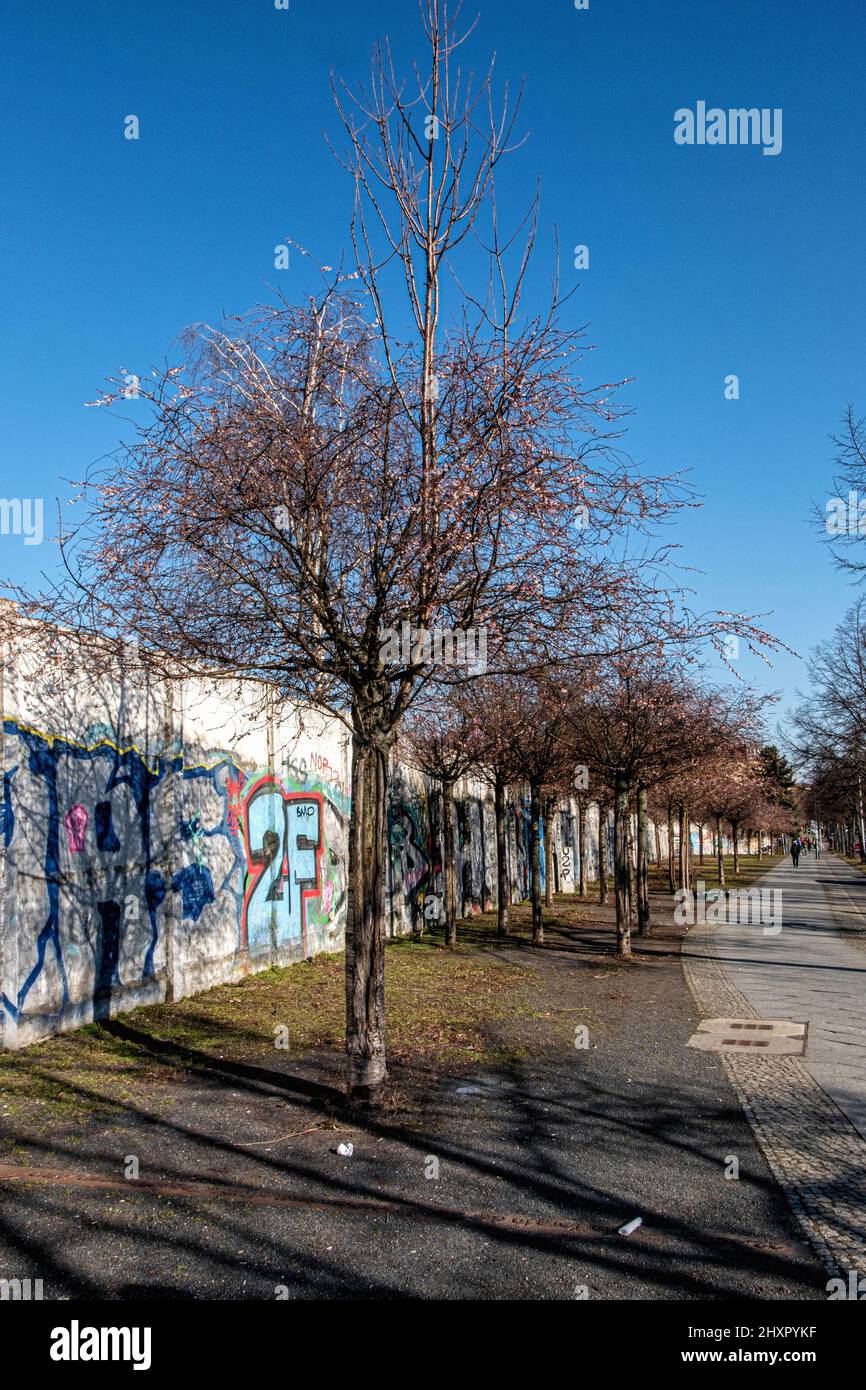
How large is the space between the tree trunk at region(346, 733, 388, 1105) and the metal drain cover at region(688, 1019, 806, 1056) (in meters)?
3.78

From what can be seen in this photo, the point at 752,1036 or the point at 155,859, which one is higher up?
the point at 155,859

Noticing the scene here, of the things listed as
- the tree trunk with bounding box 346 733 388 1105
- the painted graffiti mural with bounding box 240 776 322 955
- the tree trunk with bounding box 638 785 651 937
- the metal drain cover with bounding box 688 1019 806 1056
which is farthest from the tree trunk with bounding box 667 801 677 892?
the tree trunk with bounding box 346 733 388 1105

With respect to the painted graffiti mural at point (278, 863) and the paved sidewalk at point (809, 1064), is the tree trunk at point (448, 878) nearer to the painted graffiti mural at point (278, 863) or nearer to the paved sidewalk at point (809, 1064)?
the painted graffiti mural at point (278, 863)

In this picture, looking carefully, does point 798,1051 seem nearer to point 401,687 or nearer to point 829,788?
point 401,687

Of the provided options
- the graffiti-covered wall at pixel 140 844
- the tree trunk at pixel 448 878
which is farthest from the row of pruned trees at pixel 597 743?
the graffiti-covered wall at pixel 140 844

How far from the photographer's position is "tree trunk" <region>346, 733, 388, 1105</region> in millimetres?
6812

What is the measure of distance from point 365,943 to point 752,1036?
4.96 metres

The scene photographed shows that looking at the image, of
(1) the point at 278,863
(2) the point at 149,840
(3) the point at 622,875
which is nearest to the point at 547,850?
(3) the point at 622,875

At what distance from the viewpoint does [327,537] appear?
7062 mm

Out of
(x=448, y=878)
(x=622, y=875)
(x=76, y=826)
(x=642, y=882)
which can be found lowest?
(x=642, y=882)

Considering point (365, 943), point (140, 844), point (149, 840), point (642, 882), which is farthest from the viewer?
point (642, 882)

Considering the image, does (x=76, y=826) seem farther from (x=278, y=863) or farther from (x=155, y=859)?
(x=278, y=863)

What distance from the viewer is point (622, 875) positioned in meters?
16.3

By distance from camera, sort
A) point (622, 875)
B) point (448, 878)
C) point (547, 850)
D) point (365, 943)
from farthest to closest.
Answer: point (547, 850), point (448, 878), point (622, 875), point (365, 943)
